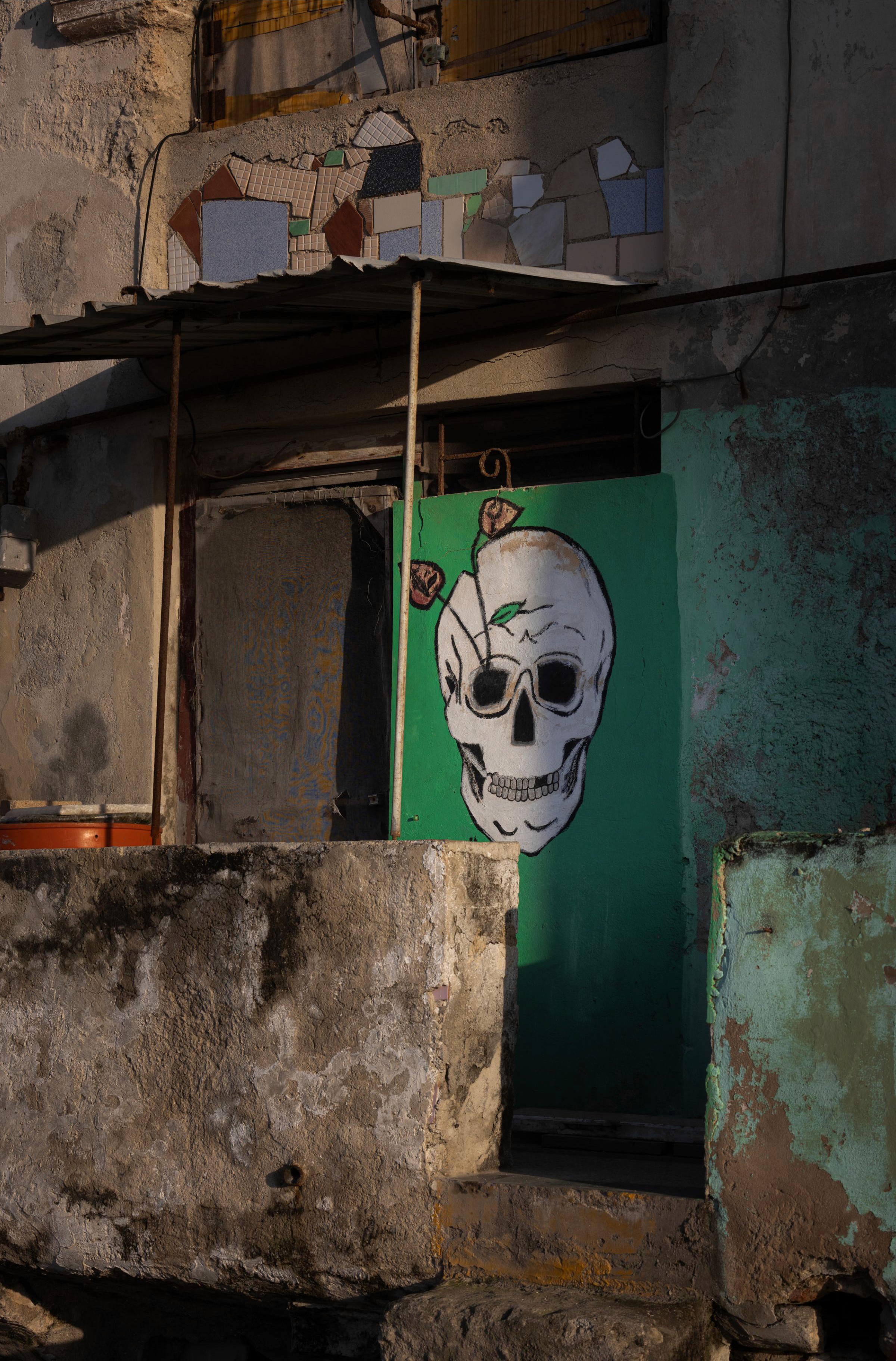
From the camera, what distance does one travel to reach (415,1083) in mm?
3281

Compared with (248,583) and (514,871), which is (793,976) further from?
(248,583)

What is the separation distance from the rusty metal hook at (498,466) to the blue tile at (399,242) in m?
0.95

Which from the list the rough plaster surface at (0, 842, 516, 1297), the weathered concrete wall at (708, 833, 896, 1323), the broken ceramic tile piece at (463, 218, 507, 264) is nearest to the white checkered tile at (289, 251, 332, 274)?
the broken ceramic tile piece at (463, 218, 507, 264)

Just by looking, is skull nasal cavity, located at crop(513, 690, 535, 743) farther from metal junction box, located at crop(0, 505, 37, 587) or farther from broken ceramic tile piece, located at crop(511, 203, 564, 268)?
metal junction box, located at crop(0, 505, 37, 587)

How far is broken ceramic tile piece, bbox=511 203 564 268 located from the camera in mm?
5250

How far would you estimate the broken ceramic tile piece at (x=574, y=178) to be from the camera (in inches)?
205

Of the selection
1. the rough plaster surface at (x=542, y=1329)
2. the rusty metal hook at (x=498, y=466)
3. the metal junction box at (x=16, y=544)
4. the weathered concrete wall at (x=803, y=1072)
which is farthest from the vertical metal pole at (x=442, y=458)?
the rough plaster surface at (x=542, y=1329)

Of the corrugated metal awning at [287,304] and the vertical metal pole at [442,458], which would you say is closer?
the corrugated metal awning at [287,304]

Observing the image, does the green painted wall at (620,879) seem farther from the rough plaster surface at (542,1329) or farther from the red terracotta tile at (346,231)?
the rough plaster surface at (542,1329)

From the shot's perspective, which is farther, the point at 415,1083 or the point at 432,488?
the point at 432,488

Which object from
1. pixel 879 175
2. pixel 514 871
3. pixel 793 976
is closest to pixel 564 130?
pixel 879 175

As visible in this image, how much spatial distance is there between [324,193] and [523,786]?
2.73 m

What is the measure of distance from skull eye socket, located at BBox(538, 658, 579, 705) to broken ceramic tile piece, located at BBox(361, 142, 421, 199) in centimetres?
215

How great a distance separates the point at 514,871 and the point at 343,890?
58 centimetres
